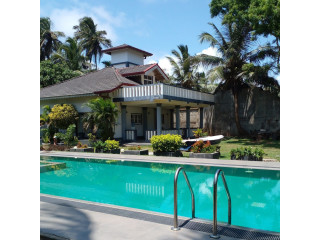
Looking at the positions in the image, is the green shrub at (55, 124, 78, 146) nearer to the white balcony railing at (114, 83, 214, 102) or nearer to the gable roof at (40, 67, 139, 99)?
the gable roof at (40, 67, 139, 99)

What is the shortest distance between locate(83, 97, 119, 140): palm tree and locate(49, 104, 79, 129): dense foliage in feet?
8.41

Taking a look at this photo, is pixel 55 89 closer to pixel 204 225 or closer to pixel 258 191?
pixel 258 191

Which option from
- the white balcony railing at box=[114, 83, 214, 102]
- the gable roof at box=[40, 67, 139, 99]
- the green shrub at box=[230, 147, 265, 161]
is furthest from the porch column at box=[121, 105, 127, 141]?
the green shrub at box=[230, 147, 265, 161]

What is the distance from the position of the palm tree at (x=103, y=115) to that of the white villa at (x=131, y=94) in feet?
5.55

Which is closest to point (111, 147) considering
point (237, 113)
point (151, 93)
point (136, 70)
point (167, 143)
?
point (167, 143)

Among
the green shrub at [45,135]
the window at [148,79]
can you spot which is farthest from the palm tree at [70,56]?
the green shrub at [45,135]

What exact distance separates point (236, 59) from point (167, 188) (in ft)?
55.6

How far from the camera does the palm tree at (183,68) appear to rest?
30.0 meters

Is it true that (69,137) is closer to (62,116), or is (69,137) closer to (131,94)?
(62,116)

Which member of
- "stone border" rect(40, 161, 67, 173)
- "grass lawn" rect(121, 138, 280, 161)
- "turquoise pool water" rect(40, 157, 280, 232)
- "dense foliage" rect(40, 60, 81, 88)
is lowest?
"turquoise pool water" rect(40, 157, 280, 232)

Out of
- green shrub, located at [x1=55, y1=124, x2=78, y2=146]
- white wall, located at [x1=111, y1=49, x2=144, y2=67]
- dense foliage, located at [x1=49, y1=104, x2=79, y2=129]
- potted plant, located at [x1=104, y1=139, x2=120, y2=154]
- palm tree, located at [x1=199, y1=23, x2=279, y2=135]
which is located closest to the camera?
potted plant, located at [x1=104, y1=139, x2=120, y2=154]

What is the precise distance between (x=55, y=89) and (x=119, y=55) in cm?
670

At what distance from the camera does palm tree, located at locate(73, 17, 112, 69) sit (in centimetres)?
4416
